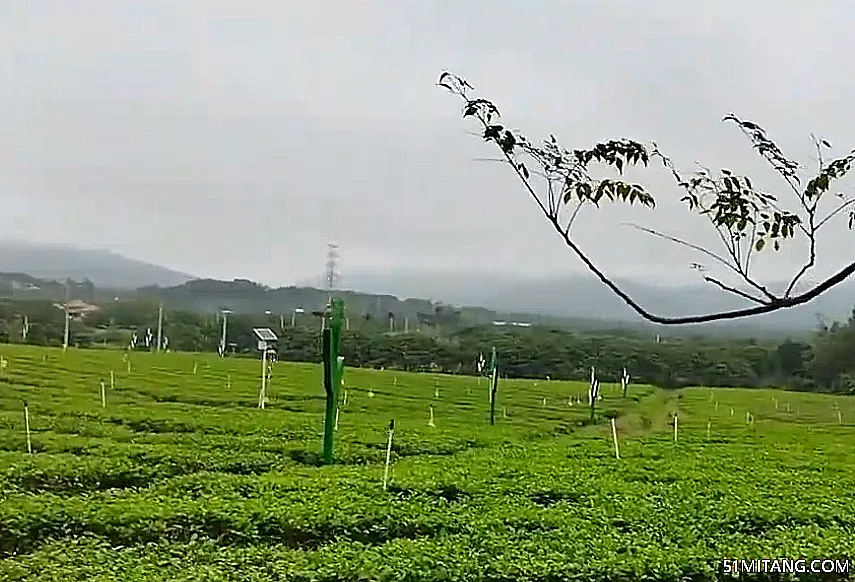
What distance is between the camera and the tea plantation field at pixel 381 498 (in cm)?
632

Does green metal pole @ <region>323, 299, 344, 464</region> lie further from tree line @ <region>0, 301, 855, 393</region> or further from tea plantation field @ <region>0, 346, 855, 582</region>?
tree line @ <region>0, 301, 855, 393</region>

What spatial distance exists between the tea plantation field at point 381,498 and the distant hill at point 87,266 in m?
81.2

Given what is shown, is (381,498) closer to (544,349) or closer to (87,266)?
(544,349)

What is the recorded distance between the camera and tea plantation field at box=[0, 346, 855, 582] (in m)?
6.32

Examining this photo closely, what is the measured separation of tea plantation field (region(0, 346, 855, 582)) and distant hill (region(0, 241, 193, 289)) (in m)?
81.2

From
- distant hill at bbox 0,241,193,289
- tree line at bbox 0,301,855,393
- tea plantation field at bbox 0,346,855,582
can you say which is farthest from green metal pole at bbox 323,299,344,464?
distant hill at bbox 0,241,193,289

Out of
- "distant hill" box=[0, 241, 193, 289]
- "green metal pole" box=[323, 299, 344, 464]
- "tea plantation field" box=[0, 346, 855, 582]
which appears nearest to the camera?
"tea plantation field" box=[0, 346, 855, 582]

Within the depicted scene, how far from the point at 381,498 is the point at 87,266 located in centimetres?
10324

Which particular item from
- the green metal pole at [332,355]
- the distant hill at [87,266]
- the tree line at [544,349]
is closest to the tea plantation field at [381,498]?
the green metal pole at [332,355]

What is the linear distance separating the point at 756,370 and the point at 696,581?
3866 cm

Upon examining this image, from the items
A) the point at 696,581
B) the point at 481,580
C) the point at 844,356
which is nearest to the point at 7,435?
the point at 481,580

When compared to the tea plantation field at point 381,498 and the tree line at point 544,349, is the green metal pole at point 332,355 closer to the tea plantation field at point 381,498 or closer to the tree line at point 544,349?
the tea plantation field at point 381,498

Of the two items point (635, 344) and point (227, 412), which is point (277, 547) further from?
point (635, 344)

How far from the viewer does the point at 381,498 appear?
333 inches
